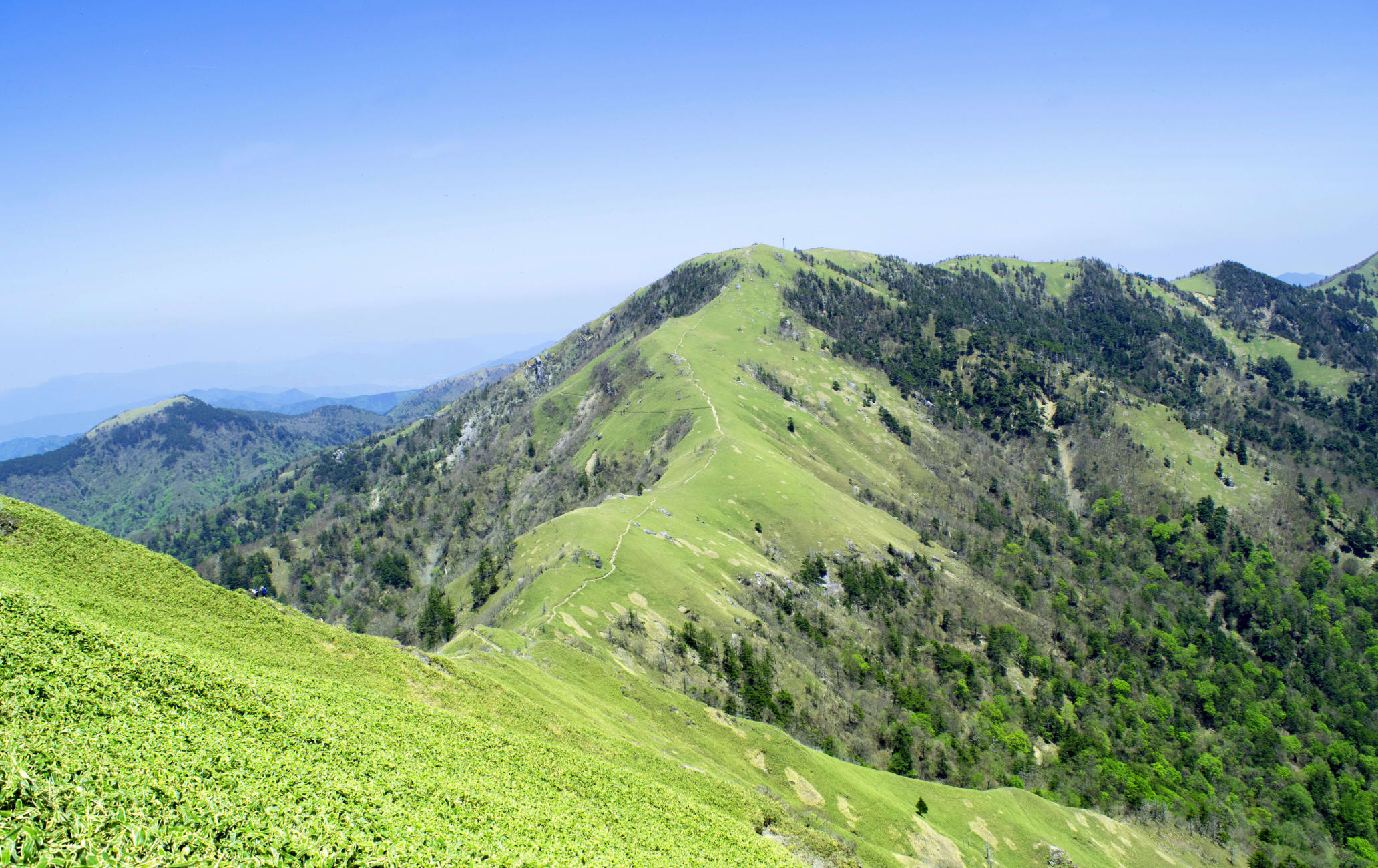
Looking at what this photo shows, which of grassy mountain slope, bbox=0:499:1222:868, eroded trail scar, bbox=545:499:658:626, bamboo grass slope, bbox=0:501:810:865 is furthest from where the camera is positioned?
eroded trail scar, bbox=545:499:658:626

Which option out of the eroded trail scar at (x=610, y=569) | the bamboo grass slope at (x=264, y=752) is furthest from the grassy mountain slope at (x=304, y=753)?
the eroded trail scar at (x=610, y=569)

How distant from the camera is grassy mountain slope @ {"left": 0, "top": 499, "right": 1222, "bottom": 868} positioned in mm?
17672

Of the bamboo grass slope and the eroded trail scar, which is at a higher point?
the bamboo grass slope

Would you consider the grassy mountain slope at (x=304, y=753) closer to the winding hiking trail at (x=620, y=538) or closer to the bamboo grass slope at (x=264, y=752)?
the bamboo grass slope at (x=264, y=752)

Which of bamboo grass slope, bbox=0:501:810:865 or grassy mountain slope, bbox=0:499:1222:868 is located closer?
bamboo grass slope, bbox=0:501:810:865

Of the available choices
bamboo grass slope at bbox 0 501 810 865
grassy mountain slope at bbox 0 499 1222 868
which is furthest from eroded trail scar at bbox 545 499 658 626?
bamboo grass slope at bbox 0 501 810 865

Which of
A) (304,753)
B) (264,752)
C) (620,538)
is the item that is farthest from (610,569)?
(264,752)

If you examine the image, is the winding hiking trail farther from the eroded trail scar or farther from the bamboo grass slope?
the bamboo grass slope

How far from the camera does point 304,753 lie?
2603cm

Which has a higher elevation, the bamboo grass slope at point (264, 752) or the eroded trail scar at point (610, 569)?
the bamboo grass slope at point (264, 752)

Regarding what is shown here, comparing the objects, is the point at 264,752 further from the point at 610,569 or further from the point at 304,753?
the point at 610,569

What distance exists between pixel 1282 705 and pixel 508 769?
234 metres

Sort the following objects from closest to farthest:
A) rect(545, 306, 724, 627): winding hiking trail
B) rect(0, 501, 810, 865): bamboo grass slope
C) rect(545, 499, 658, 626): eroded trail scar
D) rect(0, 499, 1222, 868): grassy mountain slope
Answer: rect(0, 501, 810, 865): bamboo grass slope
rect(0, 499, 1222, 868): grassy mountain slope
rect(545, 499, 658, 626): eroded trail scar
rect(545, 306, 724, 627): winding hiking trail

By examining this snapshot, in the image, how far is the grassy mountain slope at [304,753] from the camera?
17.7 meters
